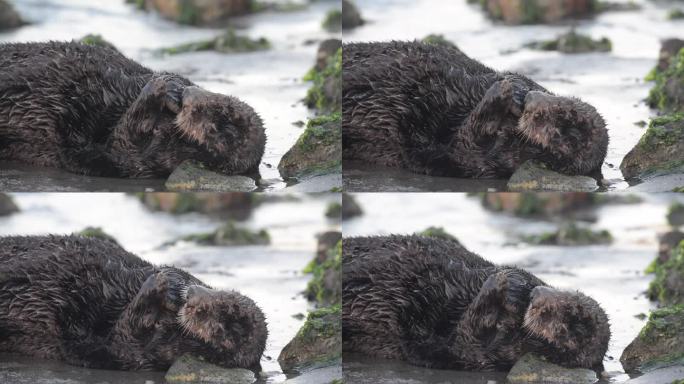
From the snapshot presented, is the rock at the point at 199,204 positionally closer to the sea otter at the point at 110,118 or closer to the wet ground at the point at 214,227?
the wet ground at the point at 214,227

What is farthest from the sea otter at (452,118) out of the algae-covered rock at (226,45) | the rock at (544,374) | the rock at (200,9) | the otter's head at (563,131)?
the rock at (200,9)

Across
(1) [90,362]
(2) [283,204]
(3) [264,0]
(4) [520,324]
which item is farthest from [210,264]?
(3) [264,0]

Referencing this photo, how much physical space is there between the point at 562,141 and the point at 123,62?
381cm

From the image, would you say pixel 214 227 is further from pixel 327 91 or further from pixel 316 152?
pixel 316 152

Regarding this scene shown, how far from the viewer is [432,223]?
40.0ft

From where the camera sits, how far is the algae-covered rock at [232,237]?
1216cm

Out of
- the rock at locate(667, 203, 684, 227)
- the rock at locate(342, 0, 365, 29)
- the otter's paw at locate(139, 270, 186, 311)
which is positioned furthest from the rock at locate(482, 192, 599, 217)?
the otter's paw at locate(139, 270, 186, 311)

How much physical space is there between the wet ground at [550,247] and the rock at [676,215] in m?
0.09

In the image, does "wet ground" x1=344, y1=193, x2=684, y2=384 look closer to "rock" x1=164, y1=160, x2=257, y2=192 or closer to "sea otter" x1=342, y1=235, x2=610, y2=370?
"sea otter" x1=342, y1=235, x2=610, y2=370

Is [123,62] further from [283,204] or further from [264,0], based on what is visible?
[264,0]

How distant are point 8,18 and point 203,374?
797cm

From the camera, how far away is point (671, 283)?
10672 millimetres

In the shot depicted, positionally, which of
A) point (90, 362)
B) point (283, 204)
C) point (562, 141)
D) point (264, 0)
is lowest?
point (90, 362)

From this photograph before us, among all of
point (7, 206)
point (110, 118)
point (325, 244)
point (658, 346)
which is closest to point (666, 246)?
point (658, 346)
